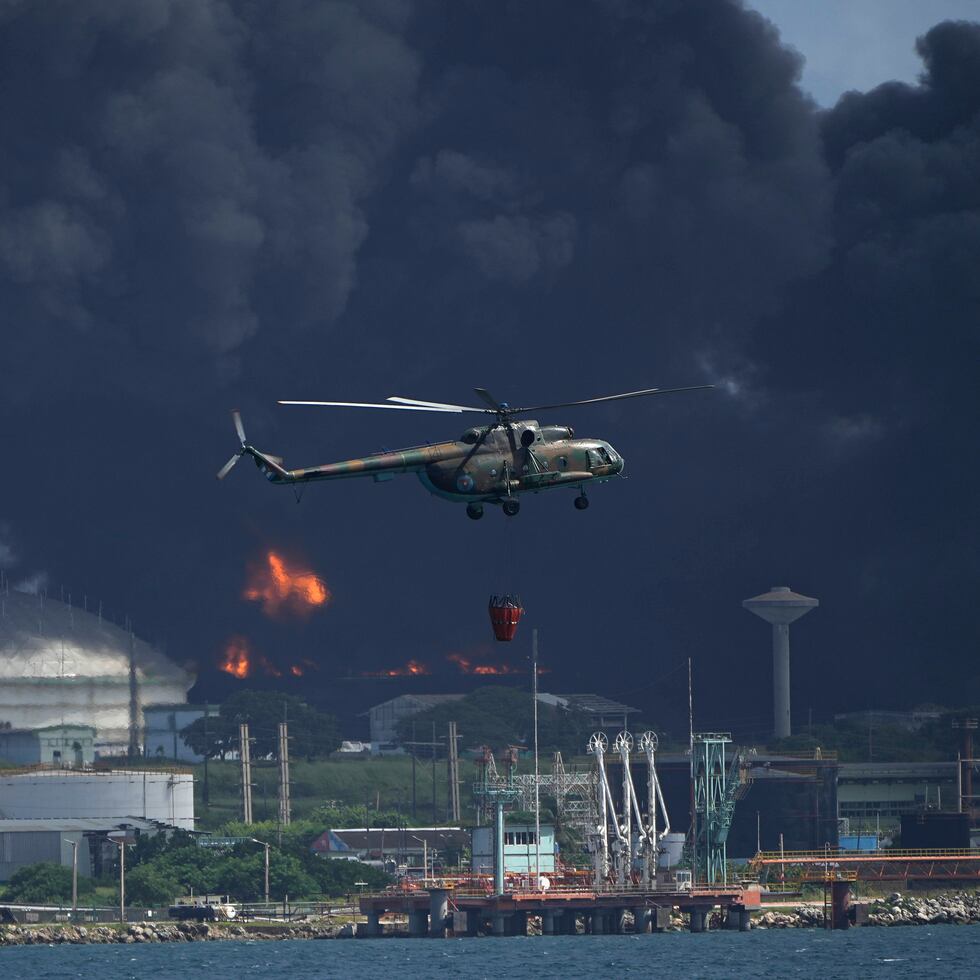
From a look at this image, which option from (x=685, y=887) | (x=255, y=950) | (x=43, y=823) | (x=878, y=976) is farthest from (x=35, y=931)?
(x=878, y=976)

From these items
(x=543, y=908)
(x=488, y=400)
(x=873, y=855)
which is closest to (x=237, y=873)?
(x=543, y=908)

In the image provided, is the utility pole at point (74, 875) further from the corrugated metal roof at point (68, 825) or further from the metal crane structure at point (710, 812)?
the metal crane structure at point (710, 812)

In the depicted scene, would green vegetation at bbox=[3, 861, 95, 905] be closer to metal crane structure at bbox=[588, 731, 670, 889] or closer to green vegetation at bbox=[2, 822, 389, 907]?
green vegetation at bbox=[2, 822, 389, 907]

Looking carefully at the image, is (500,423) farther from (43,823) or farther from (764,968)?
(43,823)

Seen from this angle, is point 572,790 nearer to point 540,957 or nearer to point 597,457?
point 540,957

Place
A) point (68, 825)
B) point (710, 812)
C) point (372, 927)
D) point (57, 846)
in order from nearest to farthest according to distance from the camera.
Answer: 1. point (372, 927)
2. point (710, 812)
3. point (57, 846)
4. point (68, 825)

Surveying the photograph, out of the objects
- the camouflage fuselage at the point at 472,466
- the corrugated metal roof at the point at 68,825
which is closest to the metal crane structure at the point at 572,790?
the corrugated metal roof at the point at 68,825

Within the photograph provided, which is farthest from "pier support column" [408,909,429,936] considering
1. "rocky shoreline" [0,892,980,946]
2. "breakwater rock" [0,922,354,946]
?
"rocky shoreline" [0,892,980,946]
